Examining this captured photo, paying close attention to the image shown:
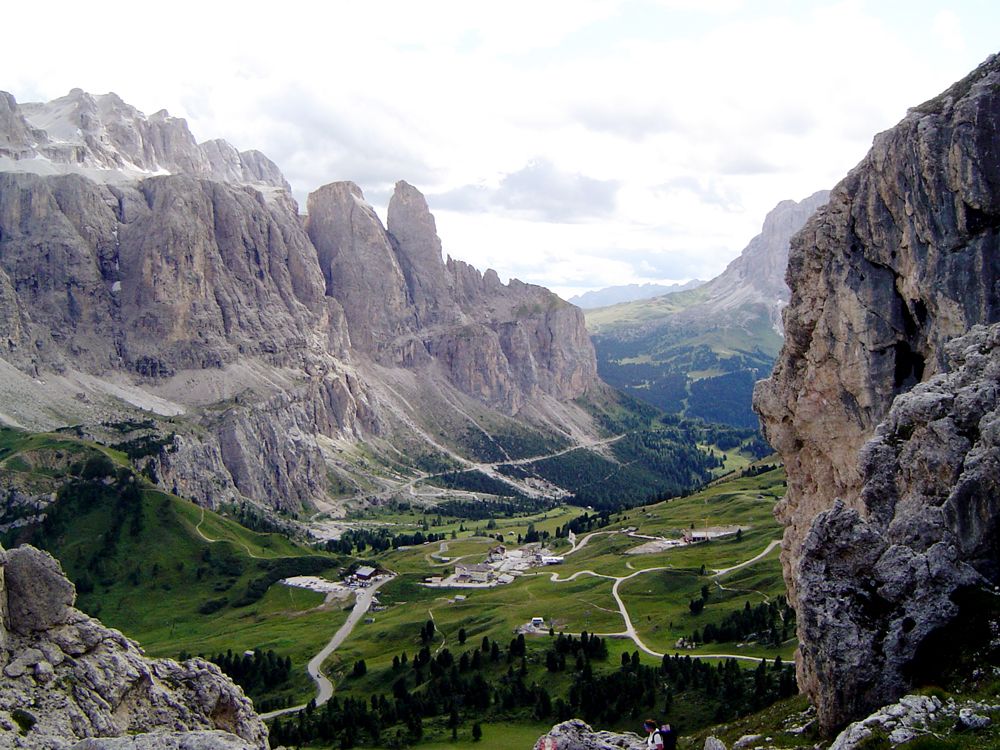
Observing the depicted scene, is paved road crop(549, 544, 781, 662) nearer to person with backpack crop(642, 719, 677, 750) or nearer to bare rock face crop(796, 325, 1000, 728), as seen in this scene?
bare rock face crop(796, 325, 1000, 728)

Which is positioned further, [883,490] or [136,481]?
[136,481]

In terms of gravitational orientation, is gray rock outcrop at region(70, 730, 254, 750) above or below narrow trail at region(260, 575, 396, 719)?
above

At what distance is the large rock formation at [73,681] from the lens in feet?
127

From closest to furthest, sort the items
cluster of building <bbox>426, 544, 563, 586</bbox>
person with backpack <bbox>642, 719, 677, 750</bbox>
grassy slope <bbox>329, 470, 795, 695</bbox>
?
person with backpack <bbox>642, 719, 677, 750</bbox> → grassy slope <bbox>329, 470, 795, 695</bbox> → cluster of building <bbox>426, 544, 563, 586</bbox>

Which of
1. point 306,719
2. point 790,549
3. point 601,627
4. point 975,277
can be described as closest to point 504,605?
point 601,627

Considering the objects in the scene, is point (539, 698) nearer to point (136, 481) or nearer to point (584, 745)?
point (584, 745)

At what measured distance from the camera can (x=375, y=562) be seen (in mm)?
198250

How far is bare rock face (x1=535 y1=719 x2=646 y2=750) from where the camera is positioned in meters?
37.8

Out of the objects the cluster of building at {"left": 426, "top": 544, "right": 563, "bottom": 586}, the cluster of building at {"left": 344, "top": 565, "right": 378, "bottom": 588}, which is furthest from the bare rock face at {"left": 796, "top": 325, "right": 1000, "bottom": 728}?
the cluster of building at {"left": 344, "top": 565, "right": 378, "bottom": 588}

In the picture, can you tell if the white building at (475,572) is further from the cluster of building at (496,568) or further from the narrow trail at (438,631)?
the narrow trail at (438,631)

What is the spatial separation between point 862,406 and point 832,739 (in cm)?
3247

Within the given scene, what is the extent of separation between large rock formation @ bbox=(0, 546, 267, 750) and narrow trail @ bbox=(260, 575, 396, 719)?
196 ft

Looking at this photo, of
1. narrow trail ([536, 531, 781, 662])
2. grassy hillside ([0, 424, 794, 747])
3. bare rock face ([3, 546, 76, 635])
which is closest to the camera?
bare rock face ([3, 546, 76, 635])

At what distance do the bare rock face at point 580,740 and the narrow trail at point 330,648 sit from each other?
241 feet
